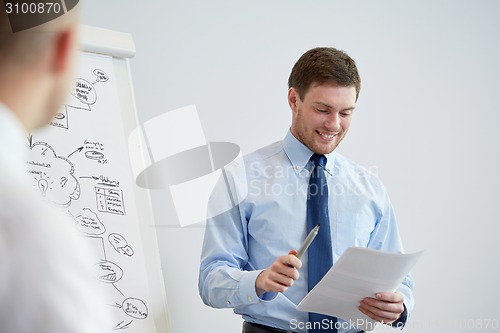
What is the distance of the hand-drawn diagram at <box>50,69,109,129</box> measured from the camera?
78.2 inches

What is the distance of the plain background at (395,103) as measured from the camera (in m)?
2.48

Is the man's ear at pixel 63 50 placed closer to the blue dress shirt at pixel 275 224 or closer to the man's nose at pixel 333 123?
the blue dress shirt at pixel 275 224

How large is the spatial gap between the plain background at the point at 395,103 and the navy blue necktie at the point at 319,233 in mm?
696

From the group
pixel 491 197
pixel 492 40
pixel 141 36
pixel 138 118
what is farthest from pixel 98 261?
pixel 492 40

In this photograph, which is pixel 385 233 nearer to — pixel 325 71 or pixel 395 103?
pixel 325 71

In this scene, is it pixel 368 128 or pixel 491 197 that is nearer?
pixel 368 128

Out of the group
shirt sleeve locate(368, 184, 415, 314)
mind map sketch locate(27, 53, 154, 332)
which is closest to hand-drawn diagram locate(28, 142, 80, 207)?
mind map sketch locate(27, 53, 154, 332)

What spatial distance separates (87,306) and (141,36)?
6.71 ft

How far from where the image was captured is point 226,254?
1.82 metres

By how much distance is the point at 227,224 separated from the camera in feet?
6.05

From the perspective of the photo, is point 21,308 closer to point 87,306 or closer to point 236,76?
point 87,306

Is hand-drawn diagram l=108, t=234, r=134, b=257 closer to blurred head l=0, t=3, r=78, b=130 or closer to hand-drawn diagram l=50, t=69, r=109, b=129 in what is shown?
hand-drawn diagram l=50, t=69, r=109, b=129

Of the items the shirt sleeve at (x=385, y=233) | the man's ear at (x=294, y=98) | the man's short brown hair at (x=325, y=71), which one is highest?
the man's short brown hair at (x=325, y=71)

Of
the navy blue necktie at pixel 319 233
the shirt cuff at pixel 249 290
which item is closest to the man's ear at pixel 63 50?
the shirt cuff at pixel 249 290
